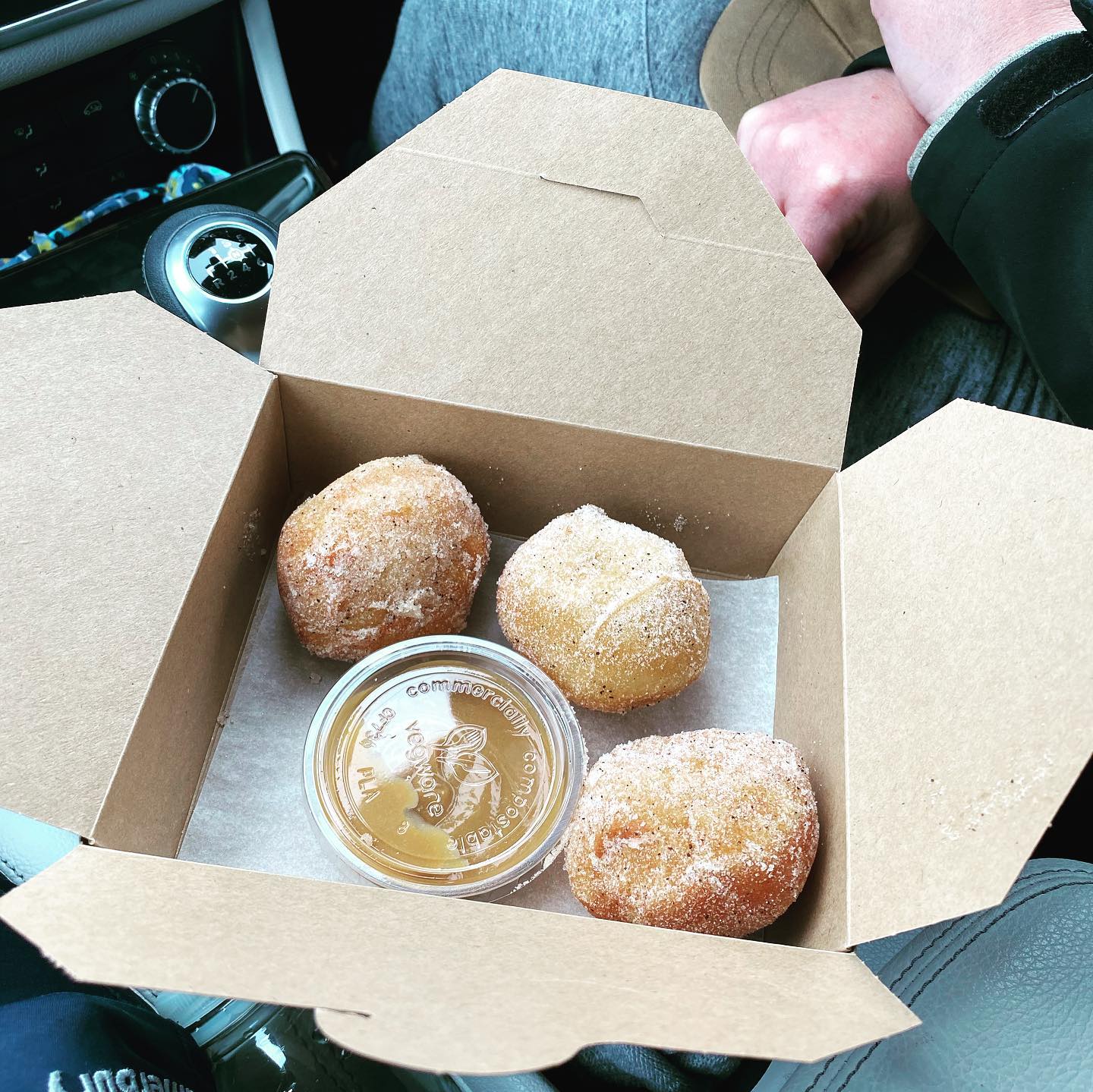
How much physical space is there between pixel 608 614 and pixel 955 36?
0.79 m

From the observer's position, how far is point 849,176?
1.19m

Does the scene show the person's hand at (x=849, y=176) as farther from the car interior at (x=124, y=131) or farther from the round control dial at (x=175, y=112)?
the round control dial at (x=175, y=112)

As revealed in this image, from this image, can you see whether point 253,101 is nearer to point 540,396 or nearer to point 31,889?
point 540,396

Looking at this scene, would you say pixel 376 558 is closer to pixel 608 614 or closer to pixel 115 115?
pixel 608 614

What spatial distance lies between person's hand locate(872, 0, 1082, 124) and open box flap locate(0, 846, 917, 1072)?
963 millimetres

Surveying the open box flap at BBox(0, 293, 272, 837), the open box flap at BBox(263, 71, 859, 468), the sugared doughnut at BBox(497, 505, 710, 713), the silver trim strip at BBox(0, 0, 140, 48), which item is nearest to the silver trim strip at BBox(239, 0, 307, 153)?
the silver trim strip at BBox(0, 0, 140, 48)

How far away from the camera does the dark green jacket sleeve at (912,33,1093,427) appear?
103cm

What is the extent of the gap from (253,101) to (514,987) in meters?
1.25

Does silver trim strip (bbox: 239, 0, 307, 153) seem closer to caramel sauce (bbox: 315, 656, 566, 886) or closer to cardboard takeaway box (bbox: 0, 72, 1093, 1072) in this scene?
cardboard takeaway box (bbox: 0, 72, 1093, 1072)

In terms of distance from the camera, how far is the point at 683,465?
105 cm

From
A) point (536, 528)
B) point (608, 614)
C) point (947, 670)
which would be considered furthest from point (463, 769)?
point (947, 670)

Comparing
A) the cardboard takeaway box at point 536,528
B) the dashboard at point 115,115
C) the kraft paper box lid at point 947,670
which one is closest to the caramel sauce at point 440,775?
the cardboard takeaway box at point 536,528

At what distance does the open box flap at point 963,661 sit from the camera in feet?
2.35

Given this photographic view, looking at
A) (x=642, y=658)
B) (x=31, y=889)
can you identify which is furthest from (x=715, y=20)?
(x=31, y=889)
